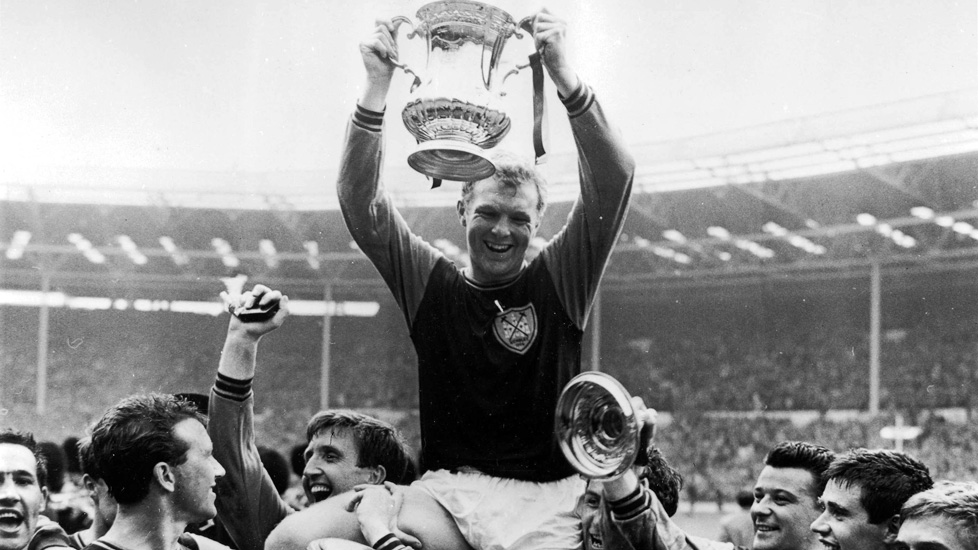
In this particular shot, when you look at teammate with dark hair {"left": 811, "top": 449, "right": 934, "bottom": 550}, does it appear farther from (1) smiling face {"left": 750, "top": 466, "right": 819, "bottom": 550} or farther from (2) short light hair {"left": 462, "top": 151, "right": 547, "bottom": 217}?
(2) short light hair {"left": 462, "top": 151, "right": 547, "bottom": 217}

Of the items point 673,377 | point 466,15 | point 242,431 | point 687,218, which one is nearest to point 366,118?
point 466,15

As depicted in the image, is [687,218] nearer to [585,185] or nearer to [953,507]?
[585,185]

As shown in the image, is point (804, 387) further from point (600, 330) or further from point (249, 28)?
point (249, 28)

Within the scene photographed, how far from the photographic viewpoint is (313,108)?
63.4 ft

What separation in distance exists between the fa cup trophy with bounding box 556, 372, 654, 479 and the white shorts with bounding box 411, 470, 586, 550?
17.2 inches

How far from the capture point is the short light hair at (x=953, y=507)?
2609mm

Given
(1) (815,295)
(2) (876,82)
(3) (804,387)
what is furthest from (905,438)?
(2) (876,82)

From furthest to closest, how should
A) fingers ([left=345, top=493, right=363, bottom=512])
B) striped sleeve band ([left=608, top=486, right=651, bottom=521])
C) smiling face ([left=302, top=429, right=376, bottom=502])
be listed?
smiling face ([left=302, top=429, right=376, bottom=502]), fingers ([left=345, top=493, right=363, bottom=512]), striped sleeve band ([left=608, top=486, right=651, bottom=521])

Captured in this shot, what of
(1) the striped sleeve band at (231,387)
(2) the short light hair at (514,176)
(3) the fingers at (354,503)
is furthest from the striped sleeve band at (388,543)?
(2) the short light hair at (514,176)

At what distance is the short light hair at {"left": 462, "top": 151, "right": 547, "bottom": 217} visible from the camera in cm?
319

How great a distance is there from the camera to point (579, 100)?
120 inches

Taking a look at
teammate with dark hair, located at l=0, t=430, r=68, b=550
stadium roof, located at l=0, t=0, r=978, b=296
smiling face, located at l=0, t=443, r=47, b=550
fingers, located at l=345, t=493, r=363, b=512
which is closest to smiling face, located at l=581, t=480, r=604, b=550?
fingers, located at l=345, t=493, r=363, b=512

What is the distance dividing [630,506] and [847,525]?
2.73ft

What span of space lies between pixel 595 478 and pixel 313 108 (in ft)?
57.3
